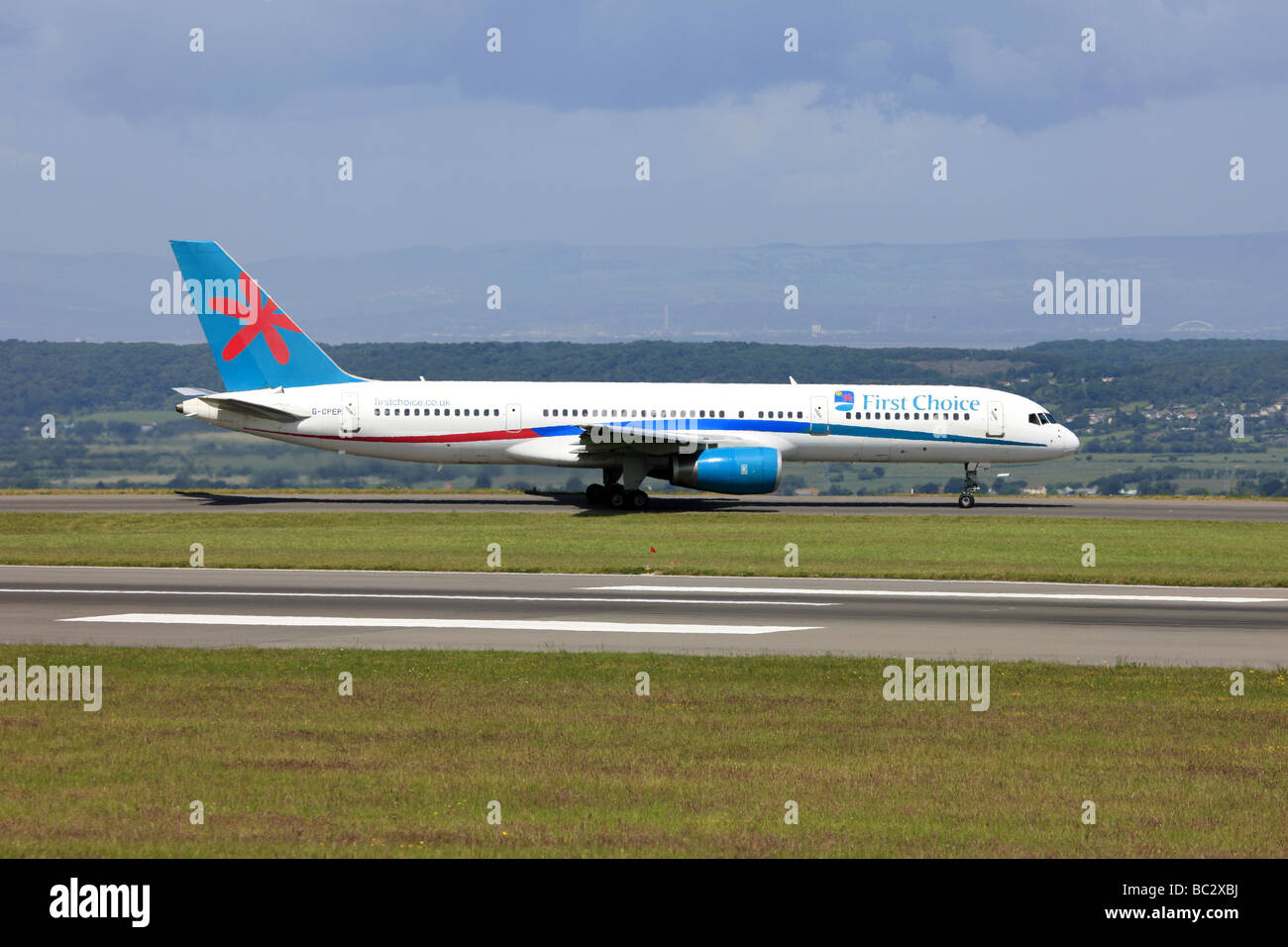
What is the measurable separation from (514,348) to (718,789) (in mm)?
164565

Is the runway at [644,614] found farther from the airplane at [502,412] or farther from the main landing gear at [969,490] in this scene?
Result: the main landing gear at [969,490]

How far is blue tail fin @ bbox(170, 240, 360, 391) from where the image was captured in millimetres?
52938

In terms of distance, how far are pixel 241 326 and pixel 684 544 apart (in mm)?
22107

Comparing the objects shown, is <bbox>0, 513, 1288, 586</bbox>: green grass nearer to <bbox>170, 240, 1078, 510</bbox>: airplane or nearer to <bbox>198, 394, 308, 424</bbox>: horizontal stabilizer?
<bbox>170, 240, 1078, 510</bbox>: airplane

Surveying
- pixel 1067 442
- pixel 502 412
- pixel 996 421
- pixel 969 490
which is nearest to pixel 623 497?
pixel 502 412

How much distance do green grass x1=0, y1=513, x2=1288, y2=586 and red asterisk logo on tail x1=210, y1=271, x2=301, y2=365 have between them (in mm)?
7161

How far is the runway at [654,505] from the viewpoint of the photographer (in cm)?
5288

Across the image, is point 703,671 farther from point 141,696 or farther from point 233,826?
point 233,826

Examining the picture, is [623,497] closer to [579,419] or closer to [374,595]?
[579,419]

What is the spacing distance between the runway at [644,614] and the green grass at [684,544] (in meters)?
2.00

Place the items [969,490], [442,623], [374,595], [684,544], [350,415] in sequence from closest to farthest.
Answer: [442,623] → [374,595] → [684,544] → [350,415] → [969,490]

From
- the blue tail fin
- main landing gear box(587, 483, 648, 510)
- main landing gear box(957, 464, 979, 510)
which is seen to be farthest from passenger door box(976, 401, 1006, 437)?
the blue tail fin

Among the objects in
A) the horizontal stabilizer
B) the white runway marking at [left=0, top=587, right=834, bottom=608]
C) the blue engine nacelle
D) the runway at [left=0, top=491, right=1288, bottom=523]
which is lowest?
the white runway marking at [left=0, top=587, right=834, bottom=608]

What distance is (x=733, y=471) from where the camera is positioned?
49188 mm
